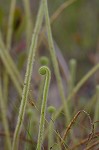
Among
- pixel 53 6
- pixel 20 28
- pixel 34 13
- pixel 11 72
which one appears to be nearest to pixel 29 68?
pixel 11 72

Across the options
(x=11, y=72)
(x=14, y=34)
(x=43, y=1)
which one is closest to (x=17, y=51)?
(x=14, y=34)

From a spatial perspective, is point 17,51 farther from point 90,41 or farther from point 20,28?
point 90,41

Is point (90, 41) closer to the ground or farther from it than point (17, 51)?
farther from it

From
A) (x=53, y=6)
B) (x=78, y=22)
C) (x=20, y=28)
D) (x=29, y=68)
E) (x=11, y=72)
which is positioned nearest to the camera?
(x=29, y=68)

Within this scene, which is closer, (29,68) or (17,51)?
(29,68)

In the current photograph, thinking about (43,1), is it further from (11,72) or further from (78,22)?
(78,22)

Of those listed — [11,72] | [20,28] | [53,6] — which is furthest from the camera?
[53,6]

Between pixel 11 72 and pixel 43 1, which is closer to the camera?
pixel 43 1

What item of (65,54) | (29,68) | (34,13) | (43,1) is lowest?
(29,68)

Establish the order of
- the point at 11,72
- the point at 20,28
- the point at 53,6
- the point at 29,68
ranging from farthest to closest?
the point at 53,6 → the point at 20,28 → the point at 11,72 → the point at 29,68
